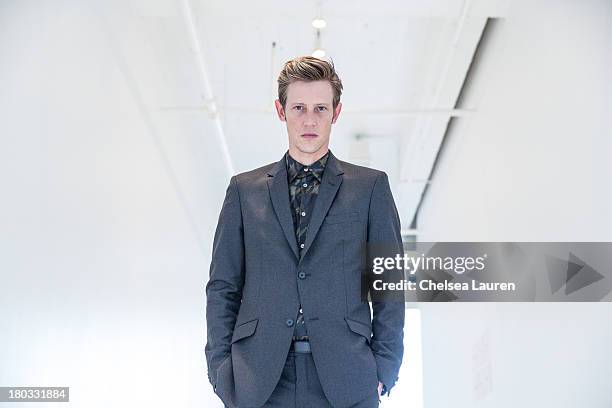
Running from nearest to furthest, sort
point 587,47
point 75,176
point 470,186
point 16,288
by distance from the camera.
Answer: point 16,288 < point 587,47 < point 75,176 < point 470,186

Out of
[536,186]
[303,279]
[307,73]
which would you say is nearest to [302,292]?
[303,279]

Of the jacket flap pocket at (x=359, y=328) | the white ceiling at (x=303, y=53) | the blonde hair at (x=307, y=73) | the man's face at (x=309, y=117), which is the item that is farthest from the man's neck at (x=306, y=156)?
the white ceiling at (x=303, y=53)

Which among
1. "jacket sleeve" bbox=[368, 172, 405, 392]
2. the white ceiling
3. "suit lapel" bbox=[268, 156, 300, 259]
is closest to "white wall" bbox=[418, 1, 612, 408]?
the white ceiling

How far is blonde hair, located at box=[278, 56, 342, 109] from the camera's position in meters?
1.70

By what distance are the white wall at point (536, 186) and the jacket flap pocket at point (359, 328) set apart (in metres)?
2.00

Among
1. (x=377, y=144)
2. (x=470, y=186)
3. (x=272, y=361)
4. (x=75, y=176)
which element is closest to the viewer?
(x=272, y=361)

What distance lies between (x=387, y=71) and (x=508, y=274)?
2.54m

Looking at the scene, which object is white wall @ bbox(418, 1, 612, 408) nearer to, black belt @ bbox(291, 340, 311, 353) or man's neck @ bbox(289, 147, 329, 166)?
man's neck @ bbox(289, 147, 329, 166)

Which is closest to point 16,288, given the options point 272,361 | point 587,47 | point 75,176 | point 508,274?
point 75,176

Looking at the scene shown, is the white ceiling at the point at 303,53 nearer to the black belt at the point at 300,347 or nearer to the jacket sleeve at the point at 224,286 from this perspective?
the jacket sleeve at the point at 224,286

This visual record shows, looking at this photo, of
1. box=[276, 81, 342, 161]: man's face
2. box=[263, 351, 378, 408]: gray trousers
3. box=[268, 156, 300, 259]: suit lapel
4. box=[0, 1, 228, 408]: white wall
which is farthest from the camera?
box=[0, 1, 228, 408]: white wall

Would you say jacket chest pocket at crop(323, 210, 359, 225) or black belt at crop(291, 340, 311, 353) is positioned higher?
jacket chest pocket at crop(323, 210, 359, 225)

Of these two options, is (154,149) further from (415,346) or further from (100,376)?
(415,346)

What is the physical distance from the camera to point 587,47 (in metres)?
3.53
